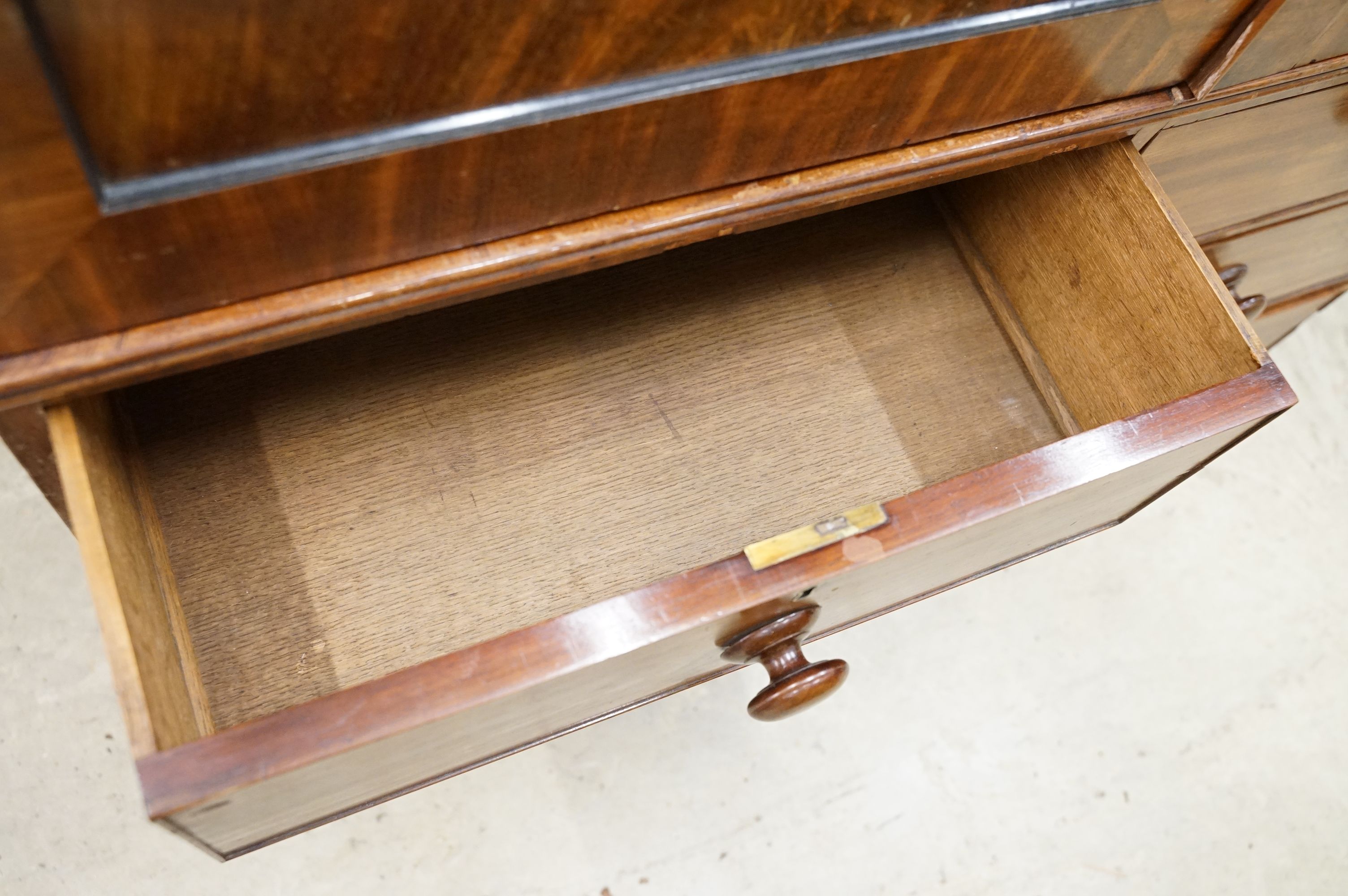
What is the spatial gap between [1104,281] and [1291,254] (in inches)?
19.3

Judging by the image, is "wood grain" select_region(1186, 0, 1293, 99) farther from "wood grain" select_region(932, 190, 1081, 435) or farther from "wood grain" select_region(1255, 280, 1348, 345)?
"wood grain" select_region(1255, 280, 1348, 345)

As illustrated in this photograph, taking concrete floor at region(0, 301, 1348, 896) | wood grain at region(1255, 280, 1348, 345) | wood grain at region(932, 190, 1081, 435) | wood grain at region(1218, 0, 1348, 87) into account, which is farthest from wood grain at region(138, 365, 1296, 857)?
wood grain at region(1255, 280, 1348, 345)

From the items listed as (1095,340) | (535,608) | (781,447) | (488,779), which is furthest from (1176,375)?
(488,779)

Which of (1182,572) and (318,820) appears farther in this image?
(1182,572)

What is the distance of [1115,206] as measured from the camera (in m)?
0.65

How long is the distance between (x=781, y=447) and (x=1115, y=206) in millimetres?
269

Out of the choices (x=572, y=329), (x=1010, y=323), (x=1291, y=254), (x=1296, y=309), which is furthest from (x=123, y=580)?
(x=1296, y=309)

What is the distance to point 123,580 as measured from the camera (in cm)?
46

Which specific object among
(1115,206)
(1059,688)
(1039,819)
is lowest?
(1039,819)

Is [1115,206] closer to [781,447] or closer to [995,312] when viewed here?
[995,312]

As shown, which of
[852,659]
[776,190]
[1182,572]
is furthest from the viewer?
[1182,572]

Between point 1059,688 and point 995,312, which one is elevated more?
point 995,312

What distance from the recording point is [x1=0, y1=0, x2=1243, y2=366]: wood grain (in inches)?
15.3

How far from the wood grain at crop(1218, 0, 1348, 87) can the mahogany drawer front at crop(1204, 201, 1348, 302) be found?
0.82 feet
